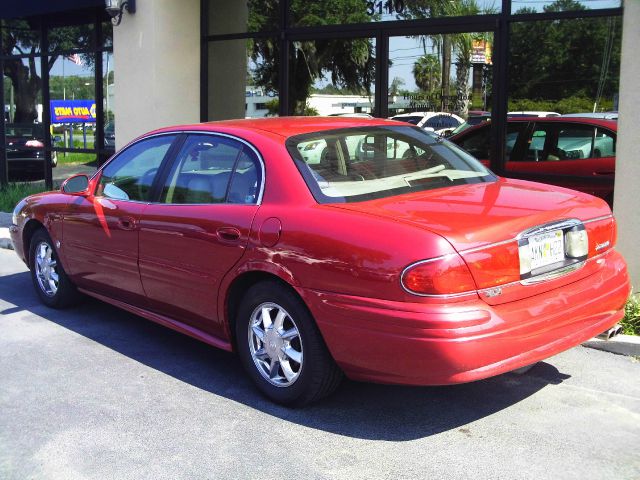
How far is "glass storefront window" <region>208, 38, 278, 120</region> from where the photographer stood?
10266mm

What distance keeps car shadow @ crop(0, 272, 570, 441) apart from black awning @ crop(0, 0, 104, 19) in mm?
6292

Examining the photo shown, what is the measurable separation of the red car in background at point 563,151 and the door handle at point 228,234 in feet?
13.0

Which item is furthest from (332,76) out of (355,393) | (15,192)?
(15,192)

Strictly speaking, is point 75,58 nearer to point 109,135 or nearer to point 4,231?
point 109,135

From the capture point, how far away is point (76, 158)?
42.1ft

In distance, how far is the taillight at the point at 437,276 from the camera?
3.63m

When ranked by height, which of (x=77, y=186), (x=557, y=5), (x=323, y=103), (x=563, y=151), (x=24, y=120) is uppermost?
(x=557, y=5)

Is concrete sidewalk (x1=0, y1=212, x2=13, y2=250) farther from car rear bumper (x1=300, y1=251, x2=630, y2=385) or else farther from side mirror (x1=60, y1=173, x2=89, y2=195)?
car rear bumper (x1=300, y1=251, x2=630, y2=385)

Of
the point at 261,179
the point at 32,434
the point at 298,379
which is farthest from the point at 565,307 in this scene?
the point at 32,434

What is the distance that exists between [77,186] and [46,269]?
2.95 feet

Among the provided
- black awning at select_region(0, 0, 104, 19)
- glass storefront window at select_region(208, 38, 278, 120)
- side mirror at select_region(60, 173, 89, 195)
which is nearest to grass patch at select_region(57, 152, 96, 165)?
black awning at select_region(0, 0, 104, 19)

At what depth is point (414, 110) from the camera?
28.8 ft

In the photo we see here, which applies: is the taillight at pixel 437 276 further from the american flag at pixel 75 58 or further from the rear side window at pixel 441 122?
the american flag at pixel 75 58

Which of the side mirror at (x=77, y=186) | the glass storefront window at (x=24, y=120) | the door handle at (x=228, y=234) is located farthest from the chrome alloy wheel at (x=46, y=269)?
the glass storefront window at (x=24, y=120)
